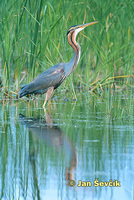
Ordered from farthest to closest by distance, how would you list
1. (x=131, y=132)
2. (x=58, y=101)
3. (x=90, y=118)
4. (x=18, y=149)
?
(x=58, y=101)
(x=90, y=118)
(x=131, y=132)
(x=18, y=149)

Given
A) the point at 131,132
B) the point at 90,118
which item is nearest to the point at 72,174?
the point at 131,132

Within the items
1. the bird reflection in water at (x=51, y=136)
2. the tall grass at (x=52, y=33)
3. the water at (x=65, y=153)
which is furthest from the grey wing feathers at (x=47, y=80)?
the bird reflection in water at (x=51, y=136)

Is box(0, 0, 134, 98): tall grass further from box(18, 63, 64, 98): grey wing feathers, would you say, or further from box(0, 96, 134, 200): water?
box(0, 96, 134, 200): water

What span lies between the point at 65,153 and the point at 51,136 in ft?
→ 2.63

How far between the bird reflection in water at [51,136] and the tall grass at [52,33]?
1955 millimetres

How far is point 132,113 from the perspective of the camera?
7328 millimetres

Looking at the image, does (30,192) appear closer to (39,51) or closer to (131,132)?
(131,132)

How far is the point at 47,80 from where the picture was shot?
8.57 m

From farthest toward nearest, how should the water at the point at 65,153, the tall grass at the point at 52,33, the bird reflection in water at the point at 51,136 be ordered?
the tall grass at the point at 52,33, the bird reflection in water at the point at 51,136, the water at the point at 65,153

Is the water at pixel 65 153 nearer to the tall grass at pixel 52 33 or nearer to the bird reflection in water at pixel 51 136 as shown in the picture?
the bird reflection in water at pixel 51 136

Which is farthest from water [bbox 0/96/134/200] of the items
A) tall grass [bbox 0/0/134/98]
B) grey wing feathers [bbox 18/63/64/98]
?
tall grass [bbox 0/0/134/98]

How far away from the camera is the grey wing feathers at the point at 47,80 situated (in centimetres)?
853

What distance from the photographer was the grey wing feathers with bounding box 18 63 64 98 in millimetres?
8531

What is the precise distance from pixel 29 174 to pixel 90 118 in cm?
294
